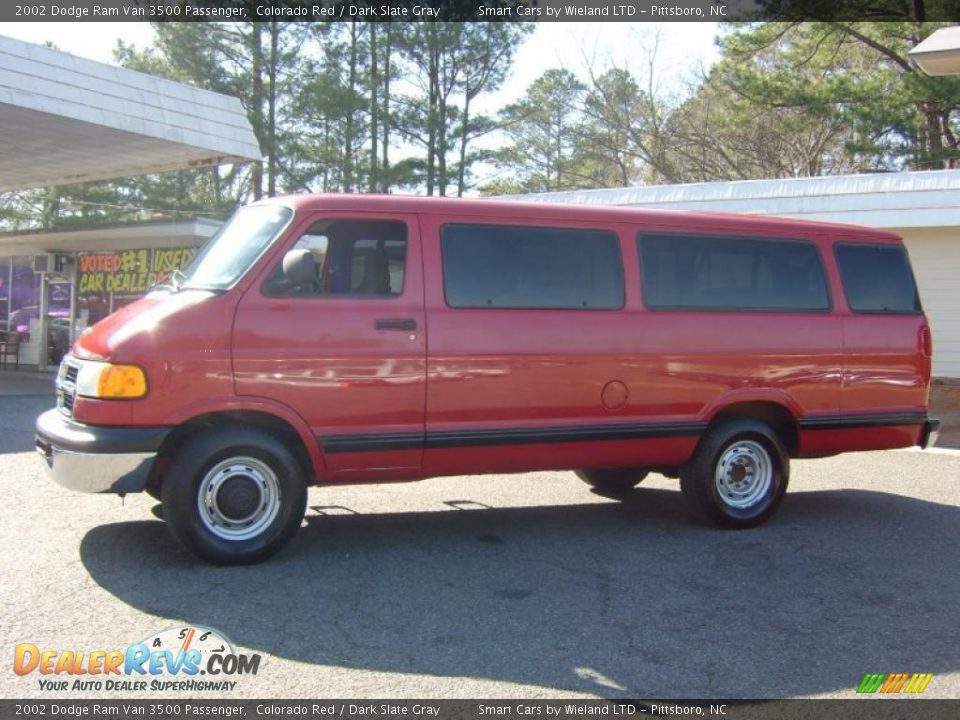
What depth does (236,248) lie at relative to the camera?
564 centimetres

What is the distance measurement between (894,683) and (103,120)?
1313cm

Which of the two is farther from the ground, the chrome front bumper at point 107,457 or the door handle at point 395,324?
the door handle at point 395,324

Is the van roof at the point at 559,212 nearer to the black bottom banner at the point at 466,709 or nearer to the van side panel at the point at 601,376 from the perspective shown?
the van side panel at the point at 601,376

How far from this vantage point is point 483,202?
5.94 metres

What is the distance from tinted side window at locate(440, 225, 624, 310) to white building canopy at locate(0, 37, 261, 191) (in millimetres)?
9423

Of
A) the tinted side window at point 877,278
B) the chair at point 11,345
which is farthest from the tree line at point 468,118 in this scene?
the tinted side window at point 877,278

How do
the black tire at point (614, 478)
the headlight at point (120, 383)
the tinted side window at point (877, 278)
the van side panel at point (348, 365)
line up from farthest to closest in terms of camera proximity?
the black tire at point (614, 478)
the tinted side window at point (877, 278)
the van side panel at point (348, 365)
the headlight at point (120, 383)

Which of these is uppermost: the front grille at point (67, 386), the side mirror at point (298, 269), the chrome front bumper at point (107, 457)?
the side mirror at point (298, 269)

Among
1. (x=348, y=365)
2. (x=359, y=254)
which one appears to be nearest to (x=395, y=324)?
(x=348, y=365)

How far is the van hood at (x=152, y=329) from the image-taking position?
5.04 metres

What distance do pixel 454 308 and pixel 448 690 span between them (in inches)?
100

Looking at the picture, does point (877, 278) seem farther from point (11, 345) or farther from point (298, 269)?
point (11, 345)

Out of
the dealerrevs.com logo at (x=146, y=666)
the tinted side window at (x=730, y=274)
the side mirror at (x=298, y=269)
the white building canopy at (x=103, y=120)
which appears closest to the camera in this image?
the dealerrevs.com logo at (x=146, y=666)

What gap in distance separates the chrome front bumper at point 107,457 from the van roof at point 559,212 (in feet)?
5.40
